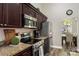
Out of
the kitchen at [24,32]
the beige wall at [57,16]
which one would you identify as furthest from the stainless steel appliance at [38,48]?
the beige wall at [57,16]

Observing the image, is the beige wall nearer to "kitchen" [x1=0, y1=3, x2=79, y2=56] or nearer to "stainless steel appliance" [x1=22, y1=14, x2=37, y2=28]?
"kitchen" [x1=0, y1=3, x2=79, y2=56]

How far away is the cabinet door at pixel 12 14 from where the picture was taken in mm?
1955

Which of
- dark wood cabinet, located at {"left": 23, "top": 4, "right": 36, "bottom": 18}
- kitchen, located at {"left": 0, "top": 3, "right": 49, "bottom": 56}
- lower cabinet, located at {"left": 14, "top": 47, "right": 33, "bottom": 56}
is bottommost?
lower cabinet, located at {"left": 14, "top": 47, "right": 33, "bottom": 56}

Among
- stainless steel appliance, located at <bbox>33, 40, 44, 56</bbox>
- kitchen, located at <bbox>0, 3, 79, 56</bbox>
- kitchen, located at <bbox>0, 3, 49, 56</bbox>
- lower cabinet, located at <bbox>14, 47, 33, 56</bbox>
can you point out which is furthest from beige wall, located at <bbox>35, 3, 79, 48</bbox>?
lower cabinet, located at <bbox>14, 47, 33, 56</bbox>

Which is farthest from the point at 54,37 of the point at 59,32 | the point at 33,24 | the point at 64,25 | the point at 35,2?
the point at 35,2

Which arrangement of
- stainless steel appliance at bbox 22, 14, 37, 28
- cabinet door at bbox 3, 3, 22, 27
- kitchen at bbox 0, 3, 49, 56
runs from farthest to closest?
stainless steel appliance at bbox 22, 14, 37, 28 → kitchen at bbox 0, 3, 49, 56 → cabinet door at bbox 3, 3, 22, 27

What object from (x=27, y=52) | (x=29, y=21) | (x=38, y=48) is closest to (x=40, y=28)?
(x=29, y=21)

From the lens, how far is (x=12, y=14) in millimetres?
2105

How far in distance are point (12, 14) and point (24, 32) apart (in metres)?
→ 0.38

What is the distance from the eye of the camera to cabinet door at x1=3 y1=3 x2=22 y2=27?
1955 mm

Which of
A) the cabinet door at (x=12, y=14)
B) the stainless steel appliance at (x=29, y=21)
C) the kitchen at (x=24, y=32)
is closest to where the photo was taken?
the cabinet door at (x=12, y=14)

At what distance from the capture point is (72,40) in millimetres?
2098

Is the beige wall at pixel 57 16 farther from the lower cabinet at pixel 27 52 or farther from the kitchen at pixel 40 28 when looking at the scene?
the lower cabinet at pixel 27 52

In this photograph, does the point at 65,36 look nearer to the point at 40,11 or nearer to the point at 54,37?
the point at 54,37
